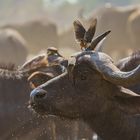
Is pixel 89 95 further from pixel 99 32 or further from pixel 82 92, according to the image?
pixel 99 32

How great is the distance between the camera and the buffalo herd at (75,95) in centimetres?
644

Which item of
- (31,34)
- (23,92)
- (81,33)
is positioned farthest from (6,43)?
(81,33)

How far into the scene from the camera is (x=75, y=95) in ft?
21.5

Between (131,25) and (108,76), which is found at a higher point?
(131,25)

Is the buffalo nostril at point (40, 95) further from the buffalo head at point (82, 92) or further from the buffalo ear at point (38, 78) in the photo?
the buffalo ear at point (38, 78)

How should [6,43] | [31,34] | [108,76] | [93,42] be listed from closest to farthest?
[108,76]
[93,42]
[6,43]
[31,34]

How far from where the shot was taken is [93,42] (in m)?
6.82

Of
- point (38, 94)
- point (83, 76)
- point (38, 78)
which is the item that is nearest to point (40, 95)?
point (38, 94)

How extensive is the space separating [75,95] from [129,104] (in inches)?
23.4

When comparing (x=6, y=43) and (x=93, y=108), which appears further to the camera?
(x=6, y=43)

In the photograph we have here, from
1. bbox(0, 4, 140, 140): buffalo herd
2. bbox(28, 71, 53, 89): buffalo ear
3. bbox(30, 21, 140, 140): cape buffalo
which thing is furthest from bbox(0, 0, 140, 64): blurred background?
bbox(30, 21, 140, 140): cape buffalo

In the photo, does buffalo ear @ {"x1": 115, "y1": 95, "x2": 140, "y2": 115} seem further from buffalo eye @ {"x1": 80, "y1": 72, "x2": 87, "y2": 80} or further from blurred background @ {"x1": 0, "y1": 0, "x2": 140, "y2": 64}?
blurred background @ {"x1": 0, "y1": 0, "x2": 140, "y2": 64}

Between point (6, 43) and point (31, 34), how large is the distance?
6516mm

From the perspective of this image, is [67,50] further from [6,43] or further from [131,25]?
[6,43]
